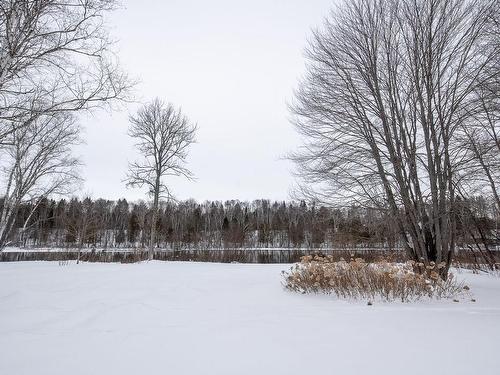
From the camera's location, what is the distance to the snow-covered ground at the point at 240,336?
2.41m

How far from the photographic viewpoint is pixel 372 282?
5.52m

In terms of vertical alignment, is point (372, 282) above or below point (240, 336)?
above

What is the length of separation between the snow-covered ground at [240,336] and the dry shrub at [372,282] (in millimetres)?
366

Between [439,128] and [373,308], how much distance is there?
4.95 metres

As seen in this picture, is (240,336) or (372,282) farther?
(372,282)

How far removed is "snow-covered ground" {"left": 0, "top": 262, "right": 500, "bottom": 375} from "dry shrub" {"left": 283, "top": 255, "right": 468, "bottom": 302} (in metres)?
0.37

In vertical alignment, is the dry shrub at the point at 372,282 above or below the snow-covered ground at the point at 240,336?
above

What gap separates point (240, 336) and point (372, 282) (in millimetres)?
3419

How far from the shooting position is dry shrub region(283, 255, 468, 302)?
5.26 m

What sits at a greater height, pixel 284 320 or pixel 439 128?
pixel 439 128

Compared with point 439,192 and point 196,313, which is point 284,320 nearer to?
point 196,313

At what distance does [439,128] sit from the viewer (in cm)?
702

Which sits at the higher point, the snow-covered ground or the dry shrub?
the dry shrub

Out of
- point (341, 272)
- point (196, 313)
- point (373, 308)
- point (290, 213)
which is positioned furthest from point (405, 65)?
point (290, 213)
